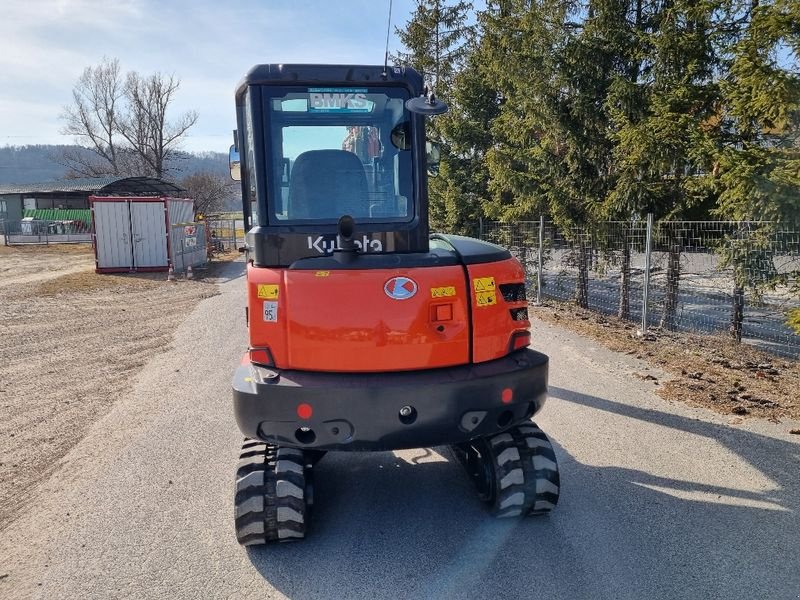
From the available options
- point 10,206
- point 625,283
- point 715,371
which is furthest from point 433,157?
point 10,206

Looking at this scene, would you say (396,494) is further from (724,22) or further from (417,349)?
(724,22)

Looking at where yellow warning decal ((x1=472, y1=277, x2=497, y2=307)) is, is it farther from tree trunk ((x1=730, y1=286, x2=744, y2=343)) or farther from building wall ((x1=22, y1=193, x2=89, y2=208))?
building wall ((x1=22, y1=193, x2=89, y2=208))

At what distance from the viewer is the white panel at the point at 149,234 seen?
20.9 meters

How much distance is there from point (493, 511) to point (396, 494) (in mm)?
780

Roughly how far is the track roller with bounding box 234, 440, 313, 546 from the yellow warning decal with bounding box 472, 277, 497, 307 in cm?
154

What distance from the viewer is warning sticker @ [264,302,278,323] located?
141 inches

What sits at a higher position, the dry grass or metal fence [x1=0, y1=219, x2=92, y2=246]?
metal fence [x1=0, y1=219, x2=92, y2=246]

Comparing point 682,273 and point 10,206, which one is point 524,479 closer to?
point 682,273

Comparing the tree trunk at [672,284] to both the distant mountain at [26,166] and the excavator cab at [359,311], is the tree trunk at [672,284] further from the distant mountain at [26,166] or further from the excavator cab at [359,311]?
the distant mountain at [26,166]

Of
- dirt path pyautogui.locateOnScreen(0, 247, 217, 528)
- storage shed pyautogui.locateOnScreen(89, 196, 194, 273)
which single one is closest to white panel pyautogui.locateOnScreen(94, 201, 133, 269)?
storage shed pyautogui.locateOnScreen(89, 196, 194, 273)

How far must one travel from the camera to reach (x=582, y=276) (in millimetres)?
12430

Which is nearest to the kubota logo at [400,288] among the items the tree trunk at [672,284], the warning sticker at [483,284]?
the warning sticker at [483,284]

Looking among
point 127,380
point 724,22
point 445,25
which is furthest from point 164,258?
point 724,22

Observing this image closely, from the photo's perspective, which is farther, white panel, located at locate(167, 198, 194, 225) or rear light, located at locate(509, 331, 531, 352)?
white panel, located at locate(167, 198, 194, 225)
